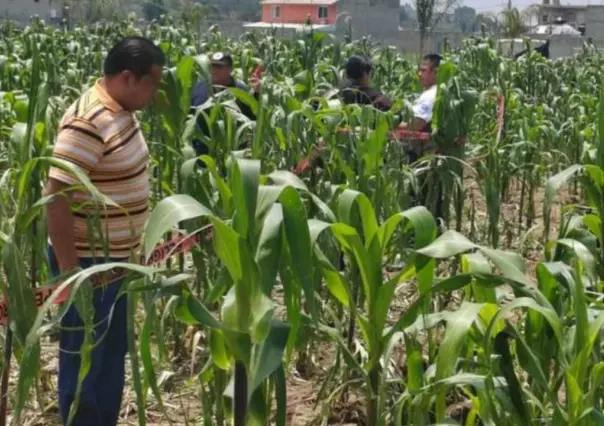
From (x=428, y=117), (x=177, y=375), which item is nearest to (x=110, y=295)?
(x=177, y=375)

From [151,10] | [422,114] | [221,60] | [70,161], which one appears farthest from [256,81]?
[151,10]

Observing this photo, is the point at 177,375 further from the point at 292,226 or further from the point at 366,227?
the point at 292,226

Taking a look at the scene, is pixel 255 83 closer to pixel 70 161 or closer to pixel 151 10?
pixel 70 161

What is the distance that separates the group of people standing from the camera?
8.68 feet

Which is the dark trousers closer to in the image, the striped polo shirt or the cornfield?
the cornfield

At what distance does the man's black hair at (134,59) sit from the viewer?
2742 millimetres

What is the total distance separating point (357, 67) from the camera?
238 inches

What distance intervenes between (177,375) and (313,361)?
0.51 metres

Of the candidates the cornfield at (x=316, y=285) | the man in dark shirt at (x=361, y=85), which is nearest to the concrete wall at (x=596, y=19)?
the cornfield at (x=316, y=285)

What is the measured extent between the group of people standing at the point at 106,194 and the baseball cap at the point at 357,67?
3289 millimetres

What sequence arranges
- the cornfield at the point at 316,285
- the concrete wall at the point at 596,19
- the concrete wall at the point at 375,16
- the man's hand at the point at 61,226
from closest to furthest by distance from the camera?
1. the cornfield at the point at 316,285
2. the man's hand at the point at 61,226
3. the concrete wall at the point at 375,16
4. the concrete wall at the point at 596,19

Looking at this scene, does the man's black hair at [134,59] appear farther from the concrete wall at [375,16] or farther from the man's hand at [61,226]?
the concrete wall at [375,16]

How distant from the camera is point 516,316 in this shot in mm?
4363

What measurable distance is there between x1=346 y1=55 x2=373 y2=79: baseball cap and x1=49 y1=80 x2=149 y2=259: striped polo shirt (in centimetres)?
330
